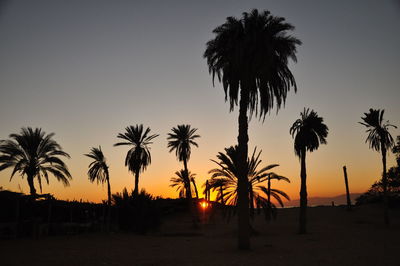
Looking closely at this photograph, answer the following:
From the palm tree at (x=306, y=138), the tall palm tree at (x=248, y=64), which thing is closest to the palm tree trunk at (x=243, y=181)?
the tall palm tree at (x=248, y=64)

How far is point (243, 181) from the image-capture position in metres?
18.5

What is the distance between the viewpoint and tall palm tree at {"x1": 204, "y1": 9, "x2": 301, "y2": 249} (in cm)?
1823

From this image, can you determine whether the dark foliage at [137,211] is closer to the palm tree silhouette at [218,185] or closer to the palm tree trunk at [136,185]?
the palm tree trunk at [136,185]

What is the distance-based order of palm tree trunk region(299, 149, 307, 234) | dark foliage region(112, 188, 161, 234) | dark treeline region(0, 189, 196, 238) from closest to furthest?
dark treeline region(0, 189, 196, 238) < palm tree trunk region(299, 149, 307, 234) < dark foliage region(112, 188, 161, 234)

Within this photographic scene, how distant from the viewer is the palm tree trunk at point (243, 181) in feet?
59.3

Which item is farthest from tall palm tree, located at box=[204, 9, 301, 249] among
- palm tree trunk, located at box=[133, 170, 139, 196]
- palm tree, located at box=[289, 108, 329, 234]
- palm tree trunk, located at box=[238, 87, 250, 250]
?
palm tree trunk, located at box=[133, 170, 139, 196]

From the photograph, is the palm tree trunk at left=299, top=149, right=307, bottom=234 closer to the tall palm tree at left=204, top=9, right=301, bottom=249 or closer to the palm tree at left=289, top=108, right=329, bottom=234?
the palm tree at left=289, top=108, right=329, bottom=234

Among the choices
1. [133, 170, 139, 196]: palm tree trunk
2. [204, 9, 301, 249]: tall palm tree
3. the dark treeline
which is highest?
[204, 9, 301, 249]: tall palm tree

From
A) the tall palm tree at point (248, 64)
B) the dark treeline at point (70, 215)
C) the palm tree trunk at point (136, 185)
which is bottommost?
the dark treeline at point (70, 215)

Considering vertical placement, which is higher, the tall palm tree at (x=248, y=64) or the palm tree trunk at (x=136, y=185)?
the tall palm tree at (x=248, y=64)

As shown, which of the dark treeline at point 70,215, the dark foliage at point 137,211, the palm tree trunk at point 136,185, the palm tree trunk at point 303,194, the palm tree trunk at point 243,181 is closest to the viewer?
the palm tree trunk at point 243,181

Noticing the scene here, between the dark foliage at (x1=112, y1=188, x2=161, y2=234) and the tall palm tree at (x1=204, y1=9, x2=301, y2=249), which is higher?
the tall palm tree at (x1=204, y1=9, x2=301, y2=249)

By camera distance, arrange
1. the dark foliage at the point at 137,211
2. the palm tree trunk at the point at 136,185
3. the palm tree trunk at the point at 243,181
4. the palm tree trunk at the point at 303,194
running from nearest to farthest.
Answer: the palm tree trunk at the point at 243,181 < the palm tree trunk at the point at 303,194 < the dark foliage at the point at 137,211 < the palm tree trunk at the point at 136,185

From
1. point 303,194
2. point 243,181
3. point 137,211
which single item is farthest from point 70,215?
point 303,194
